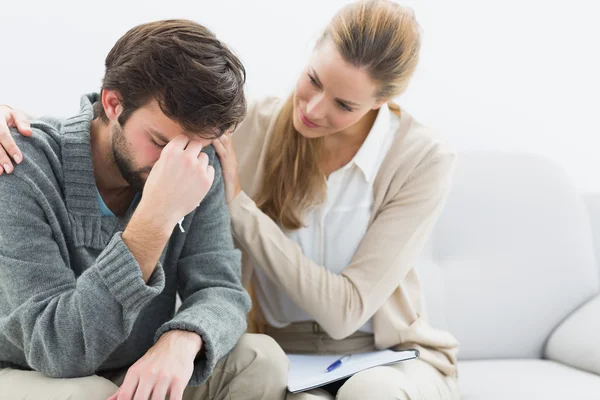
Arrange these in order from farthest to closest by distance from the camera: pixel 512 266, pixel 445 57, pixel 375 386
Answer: pixel 445 57, pixel 512 266, pixel 375 386

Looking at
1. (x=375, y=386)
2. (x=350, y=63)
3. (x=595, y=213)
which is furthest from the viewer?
(x=595, y=213)

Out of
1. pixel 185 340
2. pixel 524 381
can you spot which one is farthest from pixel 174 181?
pixel 524 381

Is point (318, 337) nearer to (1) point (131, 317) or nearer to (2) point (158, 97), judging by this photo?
(1) point (131, 317)

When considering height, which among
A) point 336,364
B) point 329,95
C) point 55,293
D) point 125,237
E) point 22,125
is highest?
point 329,95

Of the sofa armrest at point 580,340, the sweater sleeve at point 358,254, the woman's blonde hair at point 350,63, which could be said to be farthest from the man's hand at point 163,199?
the sofa armrest at point 580,340

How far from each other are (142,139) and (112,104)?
0.10 meters

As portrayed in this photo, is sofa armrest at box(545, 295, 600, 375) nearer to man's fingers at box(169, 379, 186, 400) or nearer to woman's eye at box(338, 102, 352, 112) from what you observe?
woman's eye at box(338, 102, 352, 112)

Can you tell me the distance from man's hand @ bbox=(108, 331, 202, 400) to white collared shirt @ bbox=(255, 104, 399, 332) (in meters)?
0.57

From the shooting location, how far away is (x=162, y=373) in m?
1.27

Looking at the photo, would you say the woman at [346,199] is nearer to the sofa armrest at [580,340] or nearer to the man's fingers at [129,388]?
the sofa armrest at [580,340]

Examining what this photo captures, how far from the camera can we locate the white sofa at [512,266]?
2109 millimetres

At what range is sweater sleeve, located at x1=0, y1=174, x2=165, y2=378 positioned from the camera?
50.3 inches

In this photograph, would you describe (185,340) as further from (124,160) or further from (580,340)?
(580,340)

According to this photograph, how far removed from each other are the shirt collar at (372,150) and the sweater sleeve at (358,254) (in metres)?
0.09
